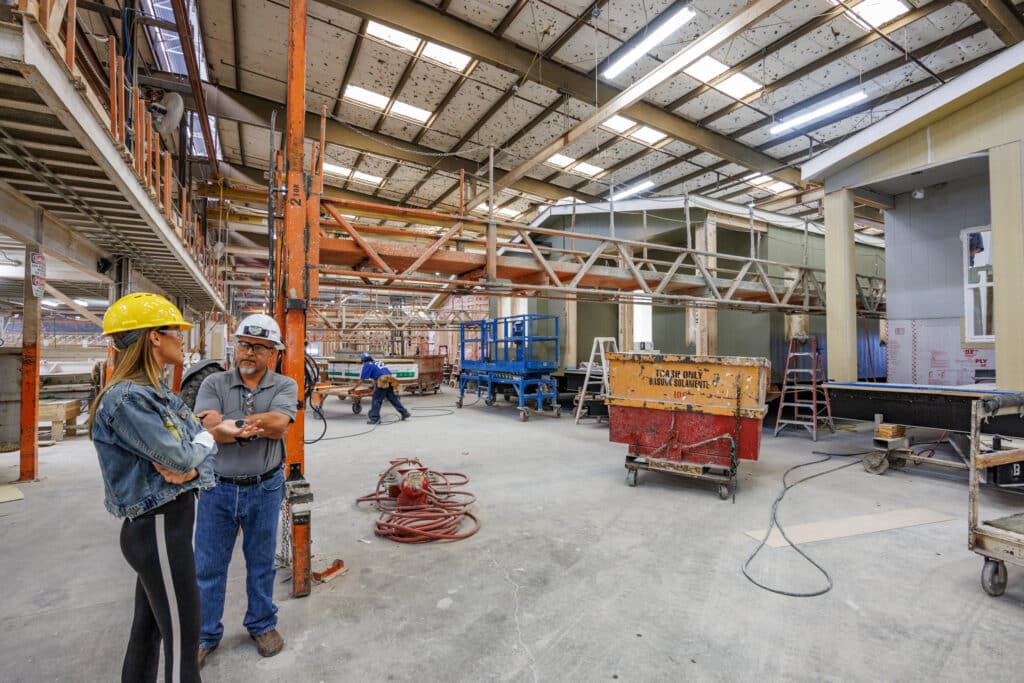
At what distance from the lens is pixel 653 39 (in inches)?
328

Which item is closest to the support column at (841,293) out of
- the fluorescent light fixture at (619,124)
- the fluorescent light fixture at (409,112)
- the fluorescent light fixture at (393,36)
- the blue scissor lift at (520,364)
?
the fluorescent light fixture at (619,124)

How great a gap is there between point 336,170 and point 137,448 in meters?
14.3

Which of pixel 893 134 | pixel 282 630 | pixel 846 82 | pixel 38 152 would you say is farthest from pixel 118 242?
pixel 846 82

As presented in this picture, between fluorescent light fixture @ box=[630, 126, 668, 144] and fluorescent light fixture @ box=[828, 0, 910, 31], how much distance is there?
438 cm

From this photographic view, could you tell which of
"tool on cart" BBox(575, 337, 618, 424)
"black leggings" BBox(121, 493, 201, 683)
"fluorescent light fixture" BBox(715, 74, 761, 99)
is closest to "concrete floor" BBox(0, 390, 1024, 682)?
"black leggings" BBox(121, 493, 201, 683)

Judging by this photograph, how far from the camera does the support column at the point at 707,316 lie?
42.9ft

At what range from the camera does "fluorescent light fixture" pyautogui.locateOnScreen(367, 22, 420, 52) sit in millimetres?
8438

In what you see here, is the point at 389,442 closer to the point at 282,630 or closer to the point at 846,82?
the point at 282,630

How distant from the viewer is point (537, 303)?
16.9m

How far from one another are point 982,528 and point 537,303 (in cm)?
1401

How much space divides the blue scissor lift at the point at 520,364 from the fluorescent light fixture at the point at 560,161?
4.68m

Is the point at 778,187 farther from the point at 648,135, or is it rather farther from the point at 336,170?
the point at 336,170

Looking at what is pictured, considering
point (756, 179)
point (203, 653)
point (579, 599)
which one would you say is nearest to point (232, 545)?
point (203, 653)

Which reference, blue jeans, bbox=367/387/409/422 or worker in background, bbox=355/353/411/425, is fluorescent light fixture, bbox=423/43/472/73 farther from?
blue jeans, bbox=367/387/409/422
